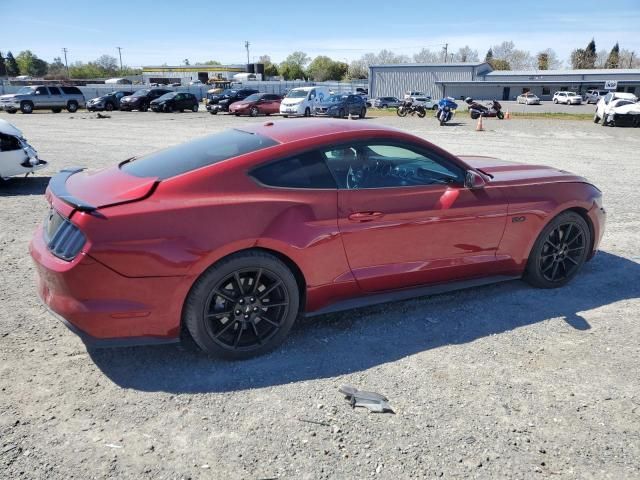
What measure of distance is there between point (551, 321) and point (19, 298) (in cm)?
A: 441

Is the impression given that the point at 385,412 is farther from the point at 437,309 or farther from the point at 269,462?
the point at 437,309

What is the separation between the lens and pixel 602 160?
1285 centimetres

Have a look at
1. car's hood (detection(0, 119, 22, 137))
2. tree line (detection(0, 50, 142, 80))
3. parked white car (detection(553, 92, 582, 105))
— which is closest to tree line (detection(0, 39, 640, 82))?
tree line (detection(0, 50, 142, 80))

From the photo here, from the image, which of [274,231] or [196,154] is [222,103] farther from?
[274,231]

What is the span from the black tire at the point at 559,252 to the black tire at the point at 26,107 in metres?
35.5

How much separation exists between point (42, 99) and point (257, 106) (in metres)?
14.7

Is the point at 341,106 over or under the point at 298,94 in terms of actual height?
under

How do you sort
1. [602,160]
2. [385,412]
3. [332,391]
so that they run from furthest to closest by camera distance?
[602,160], [332,391], [385,412]

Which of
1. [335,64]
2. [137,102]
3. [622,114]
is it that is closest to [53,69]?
[335,64]

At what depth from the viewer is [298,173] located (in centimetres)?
349

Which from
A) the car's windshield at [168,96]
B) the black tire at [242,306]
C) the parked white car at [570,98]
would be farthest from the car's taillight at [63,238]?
the parked white car at [570,98]

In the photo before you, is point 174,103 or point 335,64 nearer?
point 174,103

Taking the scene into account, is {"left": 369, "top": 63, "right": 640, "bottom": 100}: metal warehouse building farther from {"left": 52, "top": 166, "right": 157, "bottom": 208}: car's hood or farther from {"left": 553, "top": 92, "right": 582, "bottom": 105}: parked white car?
{"left": 52, "top": 166, "right": 157, "bottom": 208}: car's hood

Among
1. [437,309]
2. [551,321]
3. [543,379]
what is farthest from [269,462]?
[551,321]
